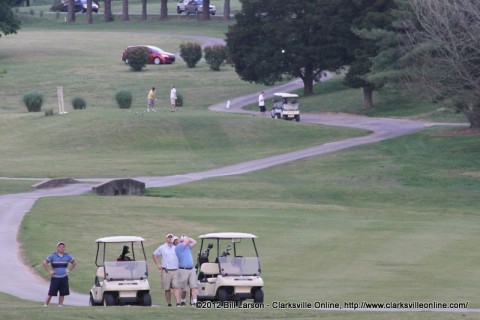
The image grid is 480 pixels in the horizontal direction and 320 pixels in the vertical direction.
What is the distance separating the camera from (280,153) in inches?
2249

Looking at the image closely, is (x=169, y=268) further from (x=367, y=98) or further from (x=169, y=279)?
(x=367, y=98)

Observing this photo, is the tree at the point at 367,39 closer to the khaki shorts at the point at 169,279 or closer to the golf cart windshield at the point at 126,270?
the khaki shorts at the point at 169,279

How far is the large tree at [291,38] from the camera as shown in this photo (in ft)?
244

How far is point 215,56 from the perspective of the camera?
9519 cm

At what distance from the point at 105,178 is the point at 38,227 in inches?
656

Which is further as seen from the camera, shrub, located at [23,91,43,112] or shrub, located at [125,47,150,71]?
shrub, located at [125,47,150,71]

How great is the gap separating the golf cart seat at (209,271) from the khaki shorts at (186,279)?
11.9 inches

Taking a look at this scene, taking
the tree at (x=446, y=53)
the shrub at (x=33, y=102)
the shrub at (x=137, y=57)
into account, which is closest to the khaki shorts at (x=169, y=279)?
the tree at (x=446, y=53)

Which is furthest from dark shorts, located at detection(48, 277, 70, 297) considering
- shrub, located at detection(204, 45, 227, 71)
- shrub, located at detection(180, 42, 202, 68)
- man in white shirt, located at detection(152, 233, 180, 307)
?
shrub, located at detection(180, 42, 202, 68)

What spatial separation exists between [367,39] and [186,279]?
162 feet

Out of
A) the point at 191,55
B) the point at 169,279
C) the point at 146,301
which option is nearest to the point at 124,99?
the point at 191,55

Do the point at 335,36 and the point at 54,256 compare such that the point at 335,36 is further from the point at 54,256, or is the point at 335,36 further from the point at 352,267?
the point at 54,256

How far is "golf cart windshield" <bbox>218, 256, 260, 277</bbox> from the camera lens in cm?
2105

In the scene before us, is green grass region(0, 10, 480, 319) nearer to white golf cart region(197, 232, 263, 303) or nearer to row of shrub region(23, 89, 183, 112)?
white golf cart region(197, 232, 263, 303)
